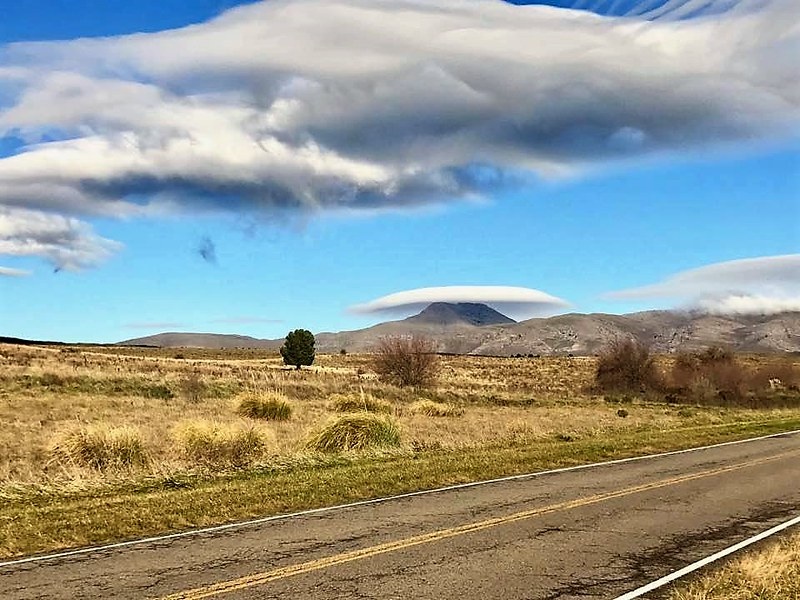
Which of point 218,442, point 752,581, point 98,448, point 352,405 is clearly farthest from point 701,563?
point 352,405

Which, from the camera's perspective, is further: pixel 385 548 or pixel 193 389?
pixel 193 389

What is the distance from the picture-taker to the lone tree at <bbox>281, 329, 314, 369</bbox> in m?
95.6

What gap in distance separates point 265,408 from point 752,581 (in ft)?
86.6

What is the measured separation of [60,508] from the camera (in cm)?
1334

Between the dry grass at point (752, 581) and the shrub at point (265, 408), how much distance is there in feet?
82.3

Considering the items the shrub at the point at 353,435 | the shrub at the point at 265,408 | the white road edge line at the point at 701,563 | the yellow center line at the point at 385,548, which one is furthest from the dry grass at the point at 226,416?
the white road edge line at the point at 701,563

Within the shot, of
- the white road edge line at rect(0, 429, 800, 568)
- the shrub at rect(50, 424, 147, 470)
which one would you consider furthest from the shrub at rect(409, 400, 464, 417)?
the shrub at rect(50, 424, 147, 470)

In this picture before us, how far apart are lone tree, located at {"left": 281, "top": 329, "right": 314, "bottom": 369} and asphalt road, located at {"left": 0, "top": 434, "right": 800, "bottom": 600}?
80.6 metres

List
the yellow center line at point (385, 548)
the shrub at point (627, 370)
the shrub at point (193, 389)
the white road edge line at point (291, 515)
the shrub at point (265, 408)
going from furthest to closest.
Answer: the shrub at point (627, 370), the shrub at point (193, 389), the shrub at point (265, 408), the white road edge line at point (291, 515), the yellow center line at point (385, 548)

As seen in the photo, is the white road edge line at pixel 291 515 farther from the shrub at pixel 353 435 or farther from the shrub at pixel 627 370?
the shrub at pixel 627 370

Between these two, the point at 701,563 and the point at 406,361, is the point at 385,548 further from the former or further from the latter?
the point at 406,361

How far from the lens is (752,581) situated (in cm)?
892

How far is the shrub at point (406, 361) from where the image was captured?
59375 mm

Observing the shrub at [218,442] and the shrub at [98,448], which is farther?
the shrub at [218,442]
